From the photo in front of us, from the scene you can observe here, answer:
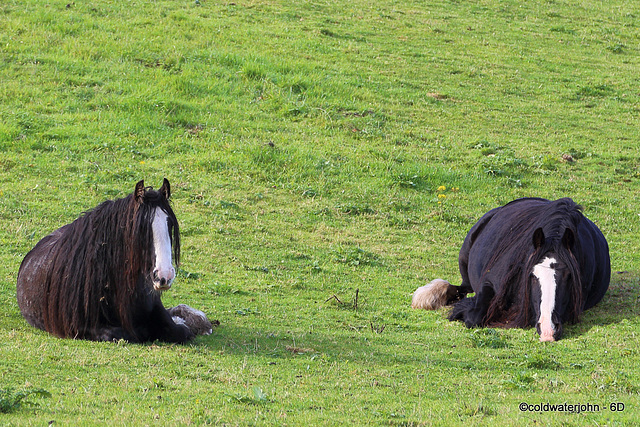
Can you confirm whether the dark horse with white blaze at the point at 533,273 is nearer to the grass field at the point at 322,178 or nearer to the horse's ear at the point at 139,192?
the grass field at the point at 322,178

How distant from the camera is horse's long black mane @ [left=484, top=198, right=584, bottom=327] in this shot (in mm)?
→ 9391

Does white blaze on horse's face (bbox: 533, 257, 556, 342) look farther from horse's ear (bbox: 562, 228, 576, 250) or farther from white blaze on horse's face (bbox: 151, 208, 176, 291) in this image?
white blaze on horse's face (bbox: 151, 208, 176, 291)

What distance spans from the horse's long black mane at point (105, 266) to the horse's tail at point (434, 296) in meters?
4.50

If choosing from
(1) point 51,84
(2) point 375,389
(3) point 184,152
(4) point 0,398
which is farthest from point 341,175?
(4) point 0,398

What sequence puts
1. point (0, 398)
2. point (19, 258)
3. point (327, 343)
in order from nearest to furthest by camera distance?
point (0, 398) → point (327, 343) → point (19, 258)

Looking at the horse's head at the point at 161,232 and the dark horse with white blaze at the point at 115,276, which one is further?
the dark horse with white blaze at the point at 115,276

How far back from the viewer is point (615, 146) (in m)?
21.0

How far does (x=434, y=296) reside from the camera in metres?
11.5

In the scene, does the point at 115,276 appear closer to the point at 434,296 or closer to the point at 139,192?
the point at 139,192

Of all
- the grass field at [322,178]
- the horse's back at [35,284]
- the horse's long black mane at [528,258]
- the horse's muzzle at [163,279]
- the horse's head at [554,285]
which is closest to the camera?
the grass field at [322,178]

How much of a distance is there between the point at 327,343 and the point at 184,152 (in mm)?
10336

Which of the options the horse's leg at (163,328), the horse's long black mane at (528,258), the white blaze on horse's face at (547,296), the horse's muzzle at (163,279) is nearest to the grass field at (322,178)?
the white blaze on horse's face at (547,296)

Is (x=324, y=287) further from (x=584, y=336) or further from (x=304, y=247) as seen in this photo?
(x=584, y=336)

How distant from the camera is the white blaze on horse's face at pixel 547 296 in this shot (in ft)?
29.3
